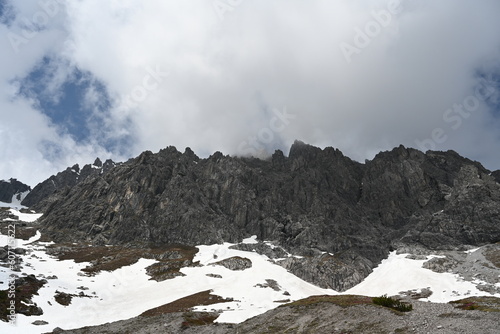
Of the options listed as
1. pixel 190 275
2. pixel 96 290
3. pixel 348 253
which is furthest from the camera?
pixel 348 253

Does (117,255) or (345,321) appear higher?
(117,255)

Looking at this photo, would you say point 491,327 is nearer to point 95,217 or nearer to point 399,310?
point 399,310

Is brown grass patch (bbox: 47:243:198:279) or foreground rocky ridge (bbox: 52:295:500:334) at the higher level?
brown grass patch (bbox: 47:243:198:279)

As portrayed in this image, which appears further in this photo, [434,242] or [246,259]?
[434,242]

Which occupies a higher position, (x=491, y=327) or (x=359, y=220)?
(x=359, y=220)

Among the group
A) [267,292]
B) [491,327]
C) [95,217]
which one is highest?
[95,217]

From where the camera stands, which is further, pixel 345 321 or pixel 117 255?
pixel 117 255

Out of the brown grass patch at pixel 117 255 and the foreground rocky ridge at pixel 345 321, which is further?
the brown grass patch at pixel 117 255

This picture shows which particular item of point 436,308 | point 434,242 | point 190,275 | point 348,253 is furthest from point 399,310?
point 434,242

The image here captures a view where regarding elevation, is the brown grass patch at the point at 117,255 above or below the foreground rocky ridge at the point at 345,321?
above

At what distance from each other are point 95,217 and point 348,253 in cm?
14012

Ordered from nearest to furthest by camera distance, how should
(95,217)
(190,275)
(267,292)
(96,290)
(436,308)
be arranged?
(436,308), (96,290), (267,292), (190,275), (95,217)

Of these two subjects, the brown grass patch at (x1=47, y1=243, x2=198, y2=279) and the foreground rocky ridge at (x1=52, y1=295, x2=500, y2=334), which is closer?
the foreground rocky ridge at (x1=52, y1=295, x2=500, y2=334)

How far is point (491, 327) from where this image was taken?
26688 millimetres
